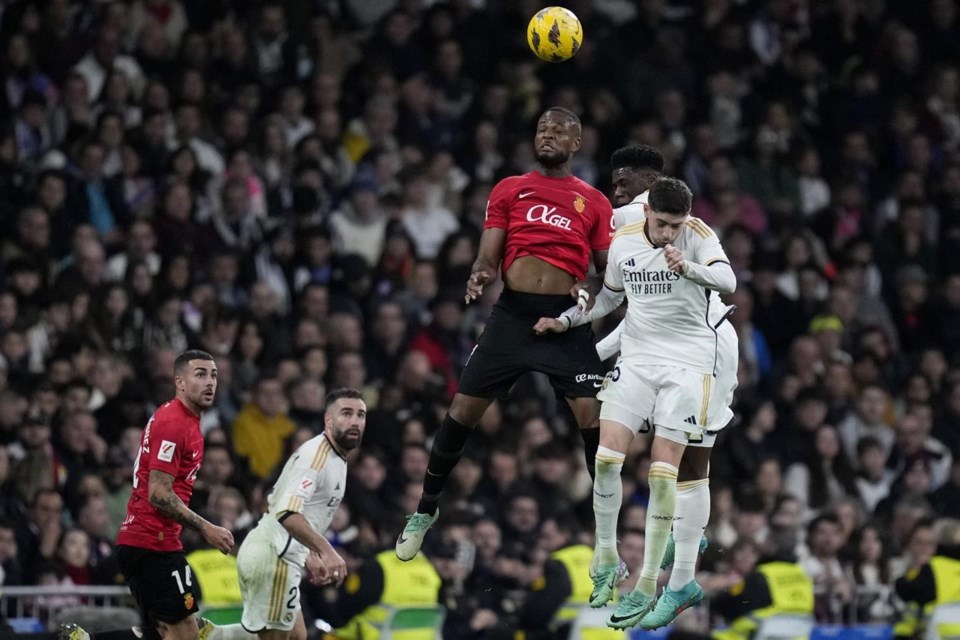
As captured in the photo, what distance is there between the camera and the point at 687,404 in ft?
40.2

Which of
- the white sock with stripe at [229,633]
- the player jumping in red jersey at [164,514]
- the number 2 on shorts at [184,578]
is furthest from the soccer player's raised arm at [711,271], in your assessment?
the white sock with stripe at [229,633]

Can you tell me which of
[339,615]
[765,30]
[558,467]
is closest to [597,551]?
[339,615]

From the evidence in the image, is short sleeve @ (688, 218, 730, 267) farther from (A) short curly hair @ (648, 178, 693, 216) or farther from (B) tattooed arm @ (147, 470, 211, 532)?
(B) tattooed arm @ (147, 470, 211, 532)

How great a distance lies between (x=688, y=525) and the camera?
12703 millimetres

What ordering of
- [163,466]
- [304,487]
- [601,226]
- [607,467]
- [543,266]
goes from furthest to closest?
[304,487]
[163,466]
[601,226]
[543,266]
[607,467]

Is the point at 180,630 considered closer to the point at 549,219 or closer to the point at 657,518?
the point at 657,518

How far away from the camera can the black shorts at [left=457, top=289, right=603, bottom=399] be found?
12758 mm

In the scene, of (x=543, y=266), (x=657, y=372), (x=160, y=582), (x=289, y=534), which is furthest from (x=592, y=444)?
(x=160, y=582)

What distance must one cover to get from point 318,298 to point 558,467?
103 inches

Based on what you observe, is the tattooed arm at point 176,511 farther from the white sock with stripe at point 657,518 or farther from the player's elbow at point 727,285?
the player's elbow at point 727,285

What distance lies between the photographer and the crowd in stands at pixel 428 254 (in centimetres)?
1695

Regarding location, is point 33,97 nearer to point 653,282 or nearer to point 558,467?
point 558,467

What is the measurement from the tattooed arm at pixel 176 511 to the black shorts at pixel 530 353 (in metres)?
1.82

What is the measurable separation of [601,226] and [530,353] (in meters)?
0.92
